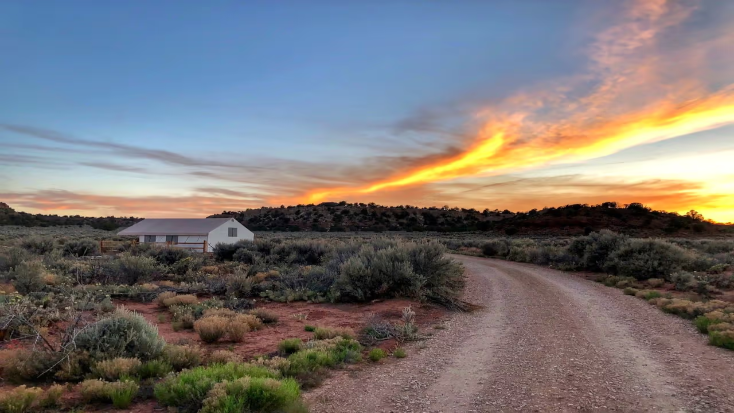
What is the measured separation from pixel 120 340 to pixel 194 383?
207 cm

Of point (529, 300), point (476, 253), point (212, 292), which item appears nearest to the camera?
point (529, 300)

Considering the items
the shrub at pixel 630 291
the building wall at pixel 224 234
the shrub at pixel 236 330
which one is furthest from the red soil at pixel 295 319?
the building wall at pixel 224 234

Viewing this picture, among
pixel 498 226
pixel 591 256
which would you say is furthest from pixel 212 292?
pixel 498 226

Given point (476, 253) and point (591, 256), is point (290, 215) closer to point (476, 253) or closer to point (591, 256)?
point (476, 253)

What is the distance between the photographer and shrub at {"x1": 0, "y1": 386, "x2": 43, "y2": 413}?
4.74 meters

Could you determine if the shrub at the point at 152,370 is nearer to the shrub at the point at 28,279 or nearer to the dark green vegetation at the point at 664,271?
the shrub at the point at 28,279

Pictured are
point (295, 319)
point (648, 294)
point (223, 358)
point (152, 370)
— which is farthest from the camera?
point (648, 294)

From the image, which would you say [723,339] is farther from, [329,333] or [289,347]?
[289,347]

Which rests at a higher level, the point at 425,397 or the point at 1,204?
the point at 1,204

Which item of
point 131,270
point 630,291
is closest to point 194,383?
point 131,270

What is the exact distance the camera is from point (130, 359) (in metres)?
6.14

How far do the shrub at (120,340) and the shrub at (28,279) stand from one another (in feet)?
24.0

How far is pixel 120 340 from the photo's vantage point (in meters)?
6.54

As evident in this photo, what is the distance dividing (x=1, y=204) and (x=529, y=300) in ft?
406
